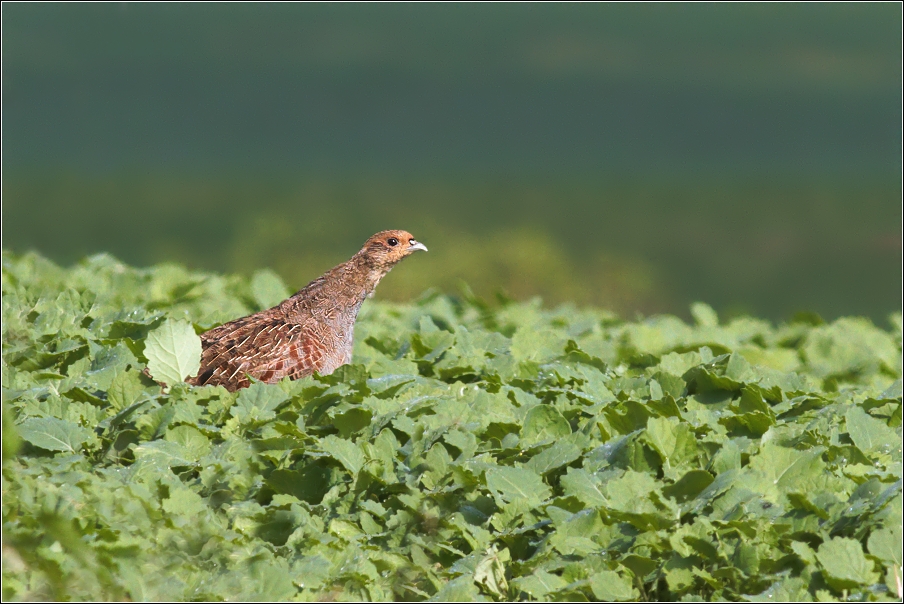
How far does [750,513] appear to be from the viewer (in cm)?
363

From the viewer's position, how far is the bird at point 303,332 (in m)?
5.06

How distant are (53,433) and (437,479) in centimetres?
155

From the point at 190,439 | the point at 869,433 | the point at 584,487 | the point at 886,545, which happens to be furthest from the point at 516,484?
the point at 869,433

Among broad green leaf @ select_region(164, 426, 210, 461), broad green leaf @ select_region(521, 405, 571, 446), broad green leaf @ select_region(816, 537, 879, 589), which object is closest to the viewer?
broad green leaf @ select_region(816, 537, 879, 589)

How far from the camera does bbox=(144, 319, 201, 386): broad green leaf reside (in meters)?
4.79

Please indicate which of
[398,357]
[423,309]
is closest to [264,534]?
[398,357]

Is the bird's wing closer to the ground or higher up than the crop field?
higher up

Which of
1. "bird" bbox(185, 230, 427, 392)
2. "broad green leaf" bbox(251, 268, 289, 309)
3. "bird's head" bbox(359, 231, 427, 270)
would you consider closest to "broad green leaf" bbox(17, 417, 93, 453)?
"bird" bbox(185, 230, 427, 392)

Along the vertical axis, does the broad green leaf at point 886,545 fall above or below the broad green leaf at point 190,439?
below

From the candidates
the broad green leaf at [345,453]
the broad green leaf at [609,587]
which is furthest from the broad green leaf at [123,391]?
the broad green leaf at [609,587]

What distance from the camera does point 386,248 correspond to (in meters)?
5.81

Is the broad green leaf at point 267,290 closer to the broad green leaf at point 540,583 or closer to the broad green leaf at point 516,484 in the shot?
the broad green leaf at point 516,484

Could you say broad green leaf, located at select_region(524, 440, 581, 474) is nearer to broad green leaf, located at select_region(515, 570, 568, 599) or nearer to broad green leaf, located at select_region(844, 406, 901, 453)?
broad green leaf, located at select_region(515, 570, 568, 599)

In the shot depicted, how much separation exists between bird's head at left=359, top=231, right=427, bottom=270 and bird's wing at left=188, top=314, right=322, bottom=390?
2.19ft
